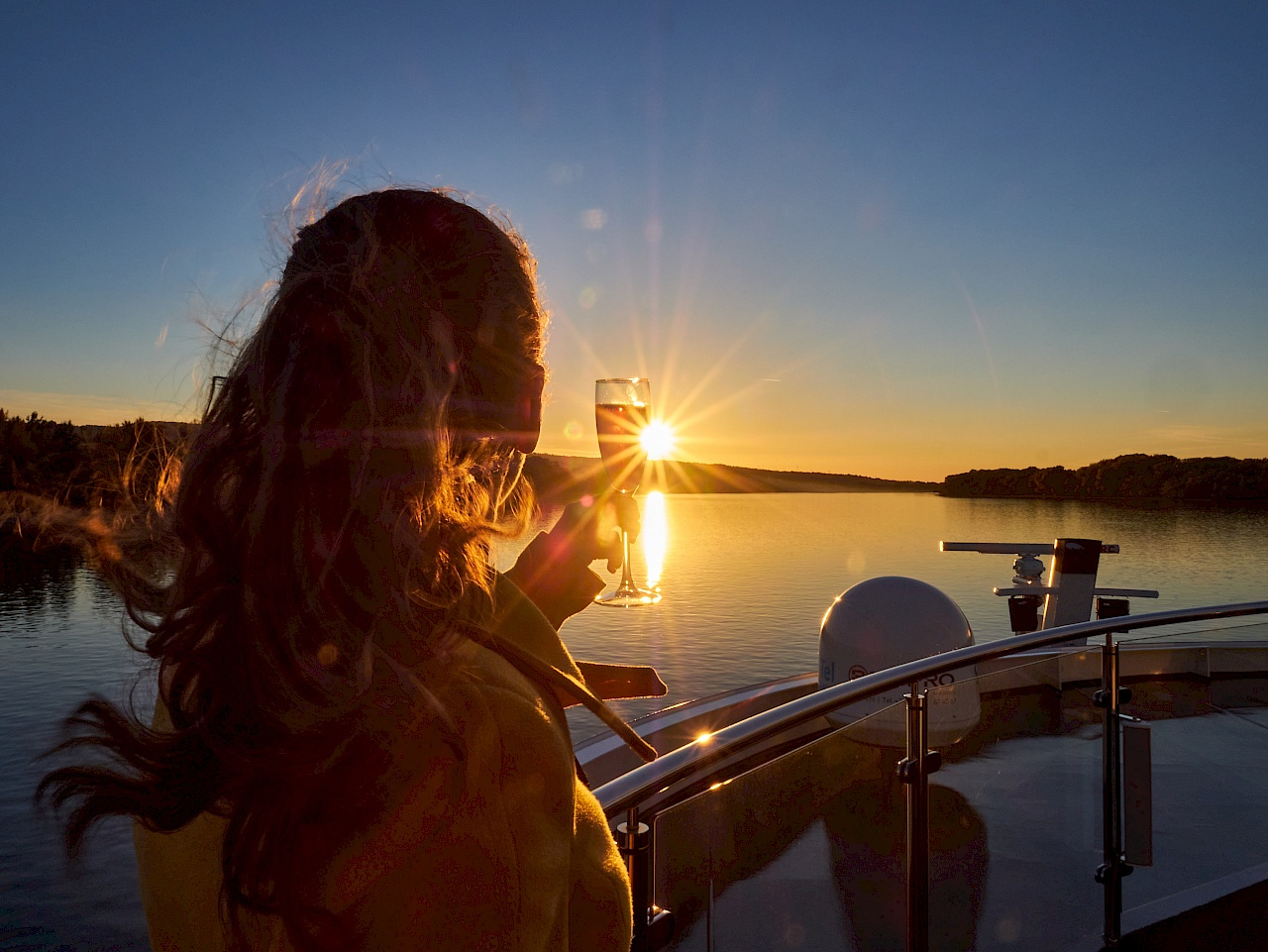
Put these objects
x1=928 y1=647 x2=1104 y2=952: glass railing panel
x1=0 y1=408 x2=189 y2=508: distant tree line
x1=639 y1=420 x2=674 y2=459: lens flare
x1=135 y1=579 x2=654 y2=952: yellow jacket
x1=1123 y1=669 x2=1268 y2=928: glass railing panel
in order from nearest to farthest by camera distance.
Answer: x1=135 y1=579 x2=654 y2=952: yellow jacket < x1=0 y1=408 x2=189 y2=508: distant tree line < x1=639 y1=420 x2=674 y2=459: lens flare < x1=928 y1=647 x2=1104 y2=952: glass railing panel < x1=1123 y1=669 x2=1268 y2=928: glass railing panel

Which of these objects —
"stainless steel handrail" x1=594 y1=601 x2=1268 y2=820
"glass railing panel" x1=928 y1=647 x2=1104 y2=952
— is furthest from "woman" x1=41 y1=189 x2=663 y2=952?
"glass railing panel" x1=928 y1=647 x2=1104 y2=952

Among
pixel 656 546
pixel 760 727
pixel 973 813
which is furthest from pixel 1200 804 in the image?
pixel 656 546

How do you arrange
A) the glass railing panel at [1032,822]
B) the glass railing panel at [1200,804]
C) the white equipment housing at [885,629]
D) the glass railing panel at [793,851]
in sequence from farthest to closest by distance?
the white equipment housing at [885,629] → the glass railing panel at [1200,804] → the glass railing panel at [1032,822] → the glass railing panel at [793,851]

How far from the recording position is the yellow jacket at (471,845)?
626mm

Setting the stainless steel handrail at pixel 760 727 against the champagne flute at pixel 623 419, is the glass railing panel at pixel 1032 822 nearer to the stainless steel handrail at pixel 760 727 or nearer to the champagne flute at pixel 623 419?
the stainless steel handrail at pixel 760 727

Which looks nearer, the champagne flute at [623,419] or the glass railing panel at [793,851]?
the glass railing panel at [793,851]

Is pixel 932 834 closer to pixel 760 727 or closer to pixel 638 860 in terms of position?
pixel 760 727

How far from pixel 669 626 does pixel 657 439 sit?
90.9ft

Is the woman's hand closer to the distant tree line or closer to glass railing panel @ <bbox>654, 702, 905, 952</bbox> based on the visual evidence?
the distant tree line

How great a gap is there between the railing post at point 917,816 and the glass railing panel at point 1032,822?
40 cm

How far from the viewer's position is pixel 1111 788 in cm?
337

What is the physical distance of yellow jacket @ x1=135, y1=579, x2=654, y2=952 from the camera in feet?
2.06

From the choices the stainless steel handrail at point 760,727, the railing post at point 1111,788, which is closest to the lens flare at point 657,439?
the stainless steel handrail at point 760,727

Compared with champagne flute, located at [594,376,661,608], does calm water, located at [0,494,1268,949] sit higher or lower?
lower
